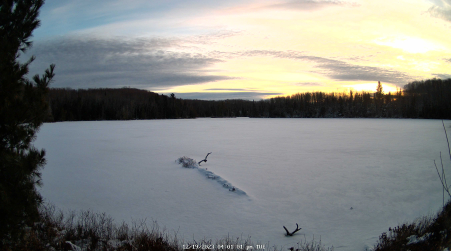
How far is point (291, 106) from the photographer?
105812 millimetres

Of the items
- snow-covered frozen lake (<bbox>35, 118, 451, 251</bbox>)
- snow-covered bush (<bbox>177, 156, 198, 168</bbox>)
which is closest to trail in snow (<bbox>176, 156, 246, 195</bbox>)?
snow-covered bush (<bbox>177, 156, 198, 168</bbox>)

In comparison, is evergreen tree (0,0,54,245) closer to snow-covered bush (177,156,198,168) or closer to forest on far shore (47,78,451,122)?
snow-covered bush (177,156,198,168)

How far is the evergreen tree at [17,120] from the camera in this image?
10.4 ft

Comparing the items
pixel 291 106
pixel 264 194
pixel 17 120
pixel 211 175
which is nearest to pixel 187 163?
pixel 211 175

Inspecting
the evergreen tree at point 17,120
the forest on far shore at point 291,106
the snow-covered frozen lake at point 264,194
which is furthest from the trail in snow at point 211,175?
the forest on far shore at point 291,106

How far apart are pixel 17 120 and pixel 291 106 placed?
351 ft

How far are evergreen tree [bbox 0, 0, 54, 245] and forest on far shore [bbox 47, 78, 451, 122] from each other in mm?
57353

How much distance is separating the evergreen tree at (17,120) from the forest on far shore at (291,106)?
57.4 metres

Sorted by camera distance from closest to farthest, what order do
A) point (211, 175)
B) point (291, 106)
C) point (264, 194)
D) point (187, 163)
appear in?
point (264, 194) → point (211, 175) → point (187, 163) → point (291, 106)

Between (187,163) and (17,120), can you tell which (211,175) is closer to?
(187,163)

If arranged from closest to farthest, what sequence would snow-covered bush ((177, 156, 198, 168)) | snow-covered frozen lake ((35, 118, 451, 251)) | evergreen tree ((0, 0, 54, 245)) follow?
evergreen tree ((0, 0, 54, 245)) < snow-covered frozen lake ((35, 118, 451, 251)) < snow-covered bush ((177, 156, 198, 168))

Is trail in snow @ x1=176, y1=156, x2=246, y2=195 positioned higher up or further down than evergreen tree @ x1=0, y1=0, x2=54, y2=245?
further down

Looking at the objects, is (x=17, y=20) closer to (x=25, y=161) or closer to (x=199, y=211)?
(x=25, y=161)

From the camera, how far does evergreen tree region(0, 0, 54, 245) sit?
318 centimetres
